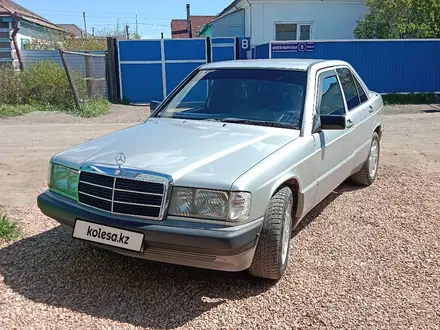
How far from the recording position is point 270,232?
3000 mm

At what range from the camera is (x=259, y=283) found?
327cm

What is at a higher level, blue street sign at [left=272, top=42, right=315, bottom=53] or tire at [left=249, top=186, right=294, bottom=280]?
blue street sign at [left=272, top=42, right=315, bottom=53]

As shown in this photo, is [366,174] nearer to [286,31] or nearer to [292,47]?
[292,47]

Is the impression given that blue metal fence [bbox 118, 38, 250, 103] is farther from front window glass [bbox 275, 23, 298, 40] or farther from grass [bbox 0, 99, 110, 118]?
front window glass [bbox 275, 23, 298, 40]

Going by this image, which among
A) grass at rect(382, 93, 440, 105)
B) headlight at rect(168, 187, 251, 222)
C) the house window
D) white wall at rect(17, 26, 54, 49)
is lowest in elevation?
grass at rect(382, 93, 440, 105)

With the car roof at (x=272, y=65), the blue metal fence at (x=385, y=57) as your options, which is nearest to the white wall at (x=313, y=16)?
the blue metal fence at (x=385, y=57)

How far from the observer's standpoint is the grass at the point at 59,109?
41.3 ft

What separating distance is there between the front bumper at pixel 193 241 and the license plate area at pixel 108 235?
0.11ft

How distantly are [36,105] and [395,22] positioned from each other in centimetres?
1354

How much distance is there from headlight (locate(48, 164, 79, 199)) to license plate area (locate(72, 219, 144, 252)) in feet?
0.88

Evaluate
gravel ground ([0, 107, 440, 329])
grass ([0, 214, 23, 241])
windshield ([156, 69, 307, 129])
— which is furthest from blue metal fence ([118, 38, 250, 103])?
grass ([0, 214, 23, 241])

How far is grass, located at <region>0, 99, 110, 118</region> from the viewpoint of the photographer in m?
12.6

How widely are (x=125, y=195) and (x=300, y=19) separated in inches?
693

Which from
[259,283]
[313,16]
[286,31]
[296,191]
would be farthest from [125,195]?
[313,16]
